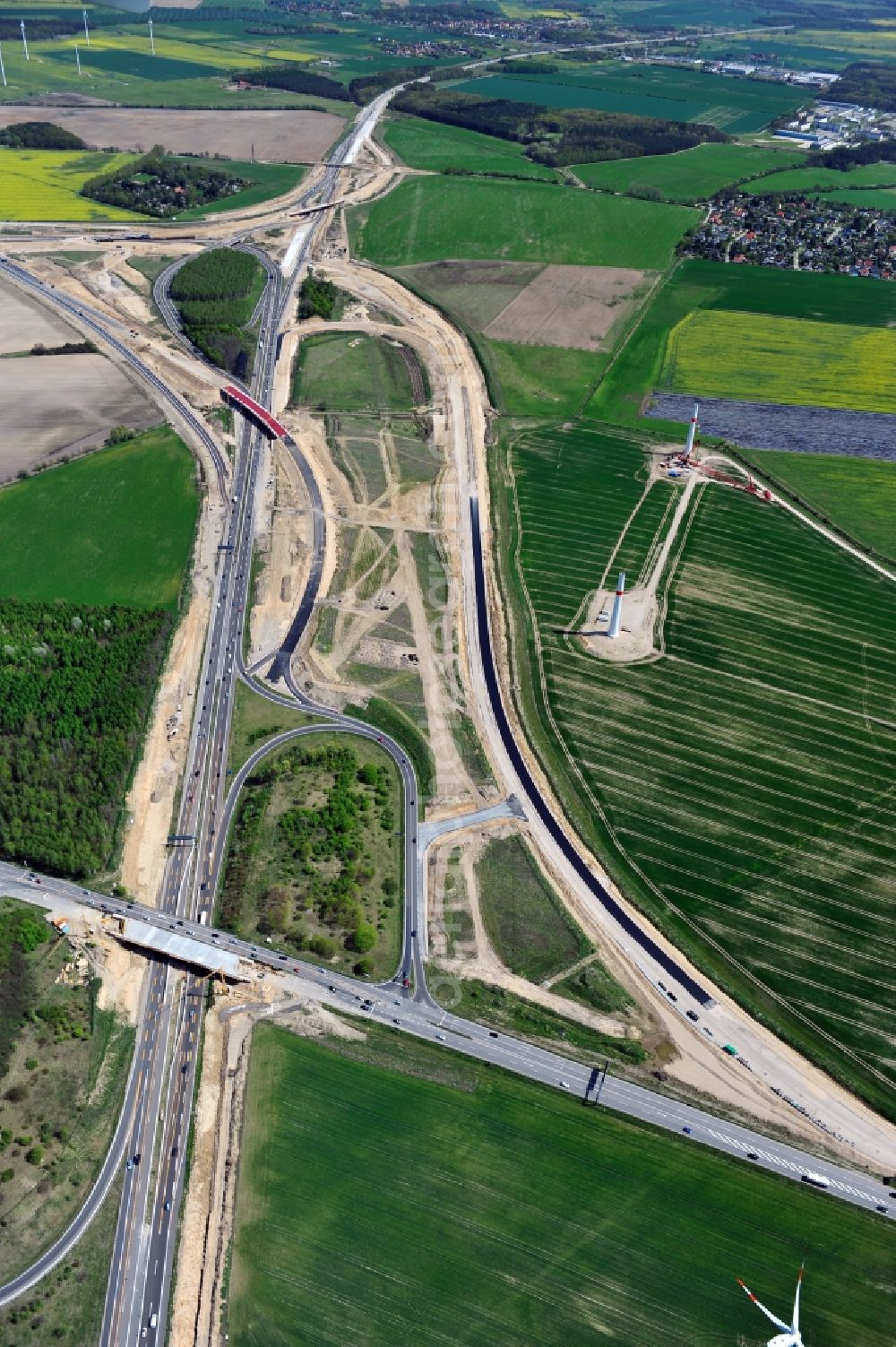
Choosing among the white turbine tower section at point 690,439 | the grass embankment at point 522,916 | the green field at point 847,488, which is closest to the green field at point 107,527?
the grass embankment at point 522,916

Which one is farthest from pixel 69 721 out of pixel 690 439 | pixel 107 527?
pixel 690 439

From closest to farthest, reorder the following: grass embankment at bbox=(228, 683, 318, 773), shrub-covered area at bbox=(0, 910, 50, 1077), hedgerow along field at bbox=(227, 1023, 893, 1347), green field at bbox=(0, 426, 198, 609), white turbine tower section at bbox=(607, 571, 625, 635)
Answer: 1. hedgerow along field at bbox=(227, 1023, 893, 1347)
2. shrub-covered area at bbox=(0, 910, 50, 1077)
3. grass embankment at bbox=(228, 683, 318, 773)
4. white turbine tower section at bbox=(607, 571, 625, 635)
5. green field at bbox=(0, 426, 198, 609)

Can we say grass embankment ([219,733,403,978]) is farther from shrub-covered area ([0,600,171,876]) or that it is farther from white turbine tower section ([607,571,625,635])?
white turbine tower section ([607,571,625,635])

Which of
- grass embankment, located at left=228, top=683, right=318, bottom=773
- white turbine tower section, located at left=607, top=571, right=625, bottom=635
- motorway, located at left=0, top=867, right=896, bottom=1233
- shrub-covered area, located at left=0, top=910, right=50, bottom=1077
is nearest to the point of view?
motorway, located at left=0, top=867, right=896, bottom=1233

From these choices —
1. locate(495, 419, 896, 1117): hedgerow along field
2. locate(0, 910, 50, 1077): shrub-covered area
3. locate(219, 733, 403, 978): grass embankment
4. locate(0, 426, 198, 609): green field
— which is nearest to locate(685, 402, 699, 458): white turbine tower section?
locate(495, 419, 896, 1117): hedgerow along field

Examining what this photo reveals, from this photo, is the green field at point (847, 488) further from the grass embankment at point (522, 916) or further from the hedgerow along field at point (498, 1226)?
the hedgerow along field at point (498, 1226)

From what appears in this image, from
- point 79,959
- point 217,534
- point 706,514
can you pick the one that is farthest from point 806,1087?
point 217,534

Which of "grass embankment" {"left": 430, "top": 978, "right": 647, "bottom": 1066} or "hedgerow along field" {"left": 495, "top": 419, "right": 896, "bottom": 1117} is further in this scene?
"hedgerow along field" {"left": 495, "top": 419, "right": 896, "bottom": 1117}
